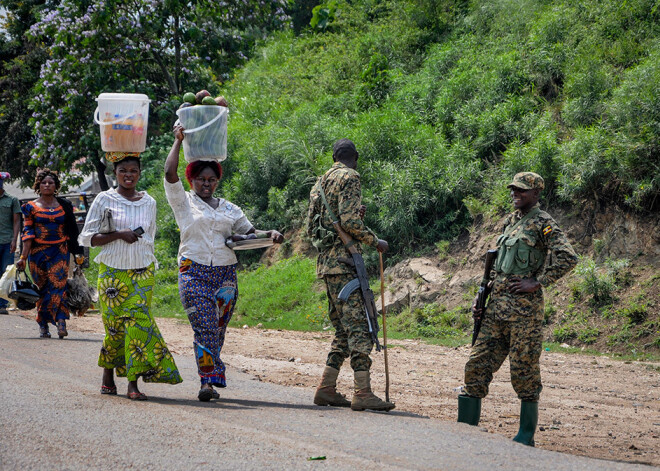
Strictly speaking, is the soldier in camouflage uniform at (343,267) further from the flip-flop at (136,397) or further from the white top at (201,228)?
the flip-flop at (136,397)

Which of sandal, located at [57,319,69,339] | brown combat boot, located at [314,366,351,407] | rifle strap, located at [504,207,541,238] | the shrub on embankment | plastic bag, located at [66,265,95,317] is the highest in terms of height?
the shrub on embankment

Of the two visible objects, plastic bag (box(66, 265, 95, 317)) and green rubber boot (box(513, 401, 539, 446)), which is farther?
plastic bag (box(66, 265, 95, 317))

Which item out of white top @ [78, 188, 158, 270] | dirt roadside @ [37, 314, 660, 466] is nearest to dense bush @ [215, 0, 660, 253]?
dirt roadside @ [37, 314, 660, 466]

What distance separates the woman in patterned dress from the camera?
9875mm

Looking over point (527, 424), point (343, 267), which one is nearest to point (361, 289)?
point (343, 267)

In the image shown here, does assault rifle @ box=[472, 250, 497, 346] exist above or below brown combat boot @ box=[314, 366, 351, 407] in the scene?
above

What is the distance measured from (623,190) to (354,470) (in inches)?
362

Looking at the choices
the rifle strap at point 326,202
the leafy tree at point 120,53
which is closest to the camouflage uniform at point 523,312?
the rifle strap at point 326,202

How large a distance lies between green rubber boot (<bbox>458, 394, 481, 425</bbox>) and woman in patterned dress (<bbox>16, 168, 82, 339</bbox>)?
571cm

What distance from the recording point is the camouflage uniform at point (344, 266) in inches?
243

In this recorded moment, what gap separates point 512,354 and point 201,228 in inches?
108

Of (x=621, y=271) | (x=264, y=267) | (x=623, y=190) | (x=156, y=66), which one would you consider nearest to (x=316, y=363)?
(x=621, y=271)

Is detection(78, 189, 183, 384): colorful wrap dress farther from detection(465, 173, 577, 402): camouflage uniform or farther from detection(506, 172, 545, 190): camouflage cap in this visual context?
detection(506, 172, 545, 190): camouflage cap

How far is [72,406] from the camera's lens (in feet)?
18.4
